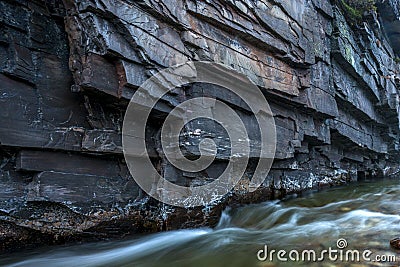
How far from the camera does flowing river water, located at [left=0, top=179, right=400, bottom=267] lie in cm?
349
